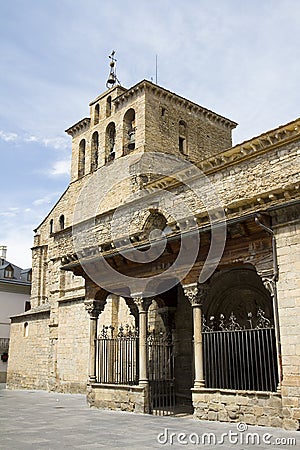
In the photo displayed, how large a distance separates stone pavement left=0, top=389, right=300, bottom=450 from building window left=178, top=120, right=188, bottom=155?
16209mm

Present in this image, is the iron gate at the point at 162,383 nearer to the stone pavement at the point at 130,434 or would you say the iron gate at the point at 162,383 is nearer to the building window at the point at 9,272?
the stone pavement at the point at 130,434

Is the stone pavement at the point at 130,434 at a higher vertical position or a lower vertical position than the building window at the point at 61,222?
lower

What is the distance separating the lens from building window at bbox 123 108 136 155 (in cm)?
2355

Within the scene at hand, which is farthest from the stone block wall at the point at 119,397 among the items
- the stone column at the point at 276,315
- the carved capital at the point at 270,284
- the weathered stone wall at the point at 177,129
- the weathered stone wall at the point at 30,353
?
the weathered stone wall at the point at 177,129

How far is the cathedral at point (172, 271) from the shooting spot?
8.72 meters

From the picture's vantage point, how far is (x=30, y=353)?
2323cm

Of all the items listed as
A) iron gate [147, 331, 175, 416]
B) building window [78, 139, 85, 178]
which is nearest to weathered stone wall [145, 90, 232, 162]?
building window [78, 139, 85, 178]

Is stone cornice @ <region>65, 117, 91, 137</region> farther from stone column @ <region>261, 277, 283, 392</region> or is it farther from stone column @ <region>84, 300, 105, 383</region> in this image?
stone column @ <region>261, 277, 283, 392</region>

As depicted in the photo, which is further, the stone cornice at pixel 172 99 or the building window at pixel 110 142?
the building window at pixel 110 142

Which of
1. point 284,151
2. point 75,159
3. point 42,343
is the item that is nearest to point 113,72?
point 75,159

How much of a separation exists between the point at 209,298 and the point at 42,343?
12.3m

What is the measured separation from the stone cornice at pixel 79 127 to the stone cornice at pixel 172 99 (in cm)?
310

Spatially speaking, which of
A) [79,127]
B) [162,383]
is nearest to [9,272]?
[79,127]

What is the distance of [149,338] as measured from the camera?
477 inches
